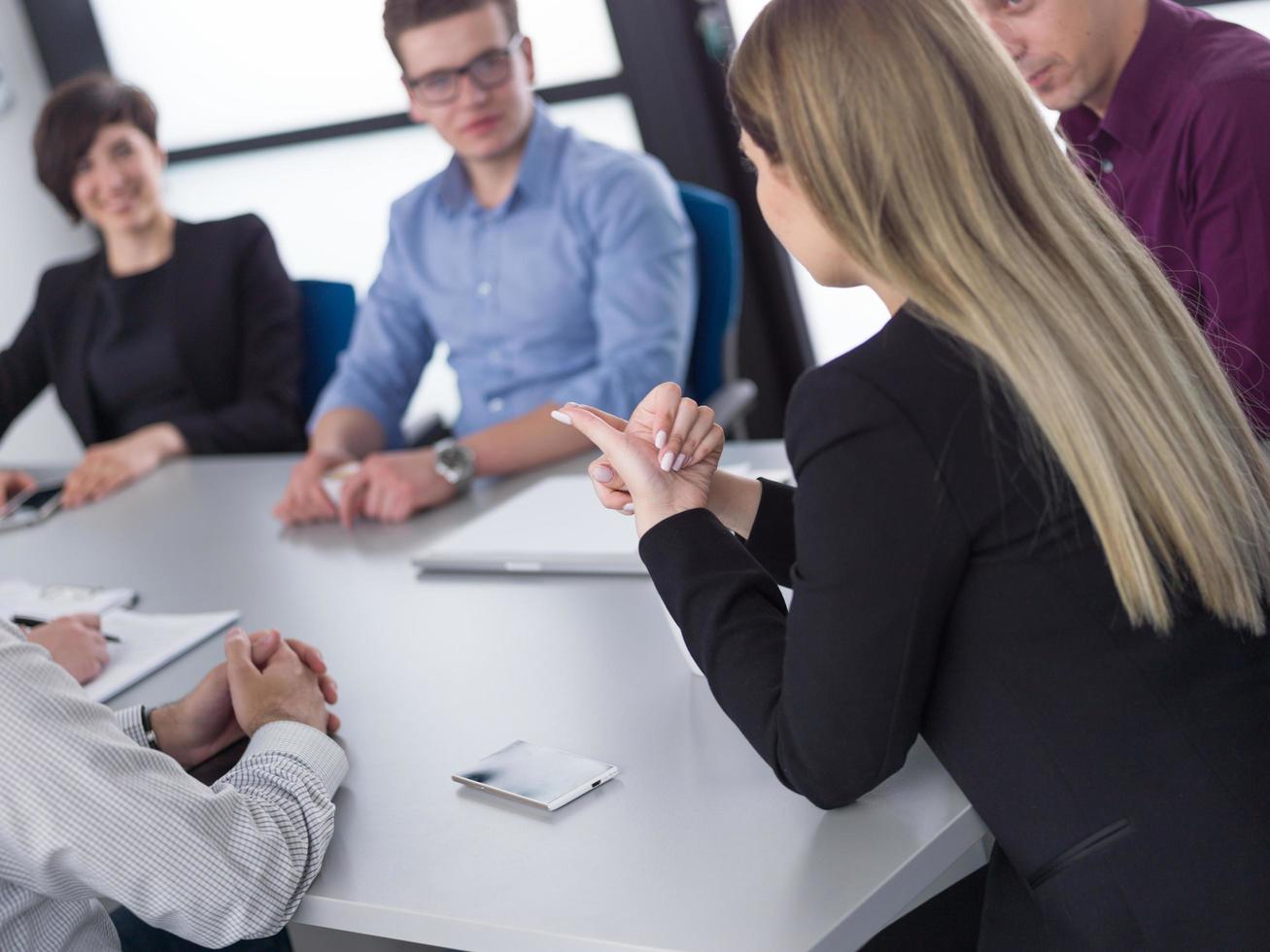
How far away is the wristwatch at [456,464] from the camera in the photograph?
7.02 feet

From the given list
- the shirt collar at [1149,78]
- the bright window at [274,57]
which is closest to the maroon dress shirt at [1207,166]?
the shirt collar at [1149,78]

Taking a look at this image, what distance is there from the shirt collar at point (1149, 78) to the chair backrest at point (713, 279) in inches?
33.4

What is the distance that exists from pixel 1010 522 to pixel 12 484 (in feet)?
7.52

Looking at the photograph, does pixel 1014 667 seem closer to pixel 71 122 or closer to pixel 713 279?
pixel 713 279

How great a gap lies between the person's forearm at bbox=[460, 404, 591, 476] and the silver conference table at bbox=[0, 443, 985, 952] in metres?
0.30

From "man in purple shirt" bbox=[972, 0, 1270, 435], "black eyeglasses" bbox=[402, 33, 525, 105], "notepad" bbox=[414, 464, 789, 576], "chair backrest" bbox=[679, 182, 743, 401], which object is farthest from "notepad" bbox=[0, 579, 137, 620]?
"man in purple shirt" bbox=[972, 0, 1270, 435]

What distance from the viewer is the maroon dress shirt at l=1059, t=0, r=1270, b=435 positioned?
1658 millimetres

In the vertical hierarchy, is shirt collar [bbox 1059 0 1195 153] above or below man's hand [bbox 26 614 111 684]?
above

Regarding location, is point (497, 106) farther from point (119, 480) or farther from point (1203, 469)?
point (1203, 469)

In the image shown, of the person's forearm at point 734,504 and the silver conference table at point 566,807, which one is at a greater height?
the person's forearm at point 734,504

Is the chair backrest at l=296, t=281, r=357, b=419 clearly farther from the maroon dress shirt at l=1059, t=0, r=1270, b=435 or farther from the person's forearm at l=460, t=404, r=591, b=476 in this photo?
the maroon dress shirt at l=1059, t=0, r=1270, b=435

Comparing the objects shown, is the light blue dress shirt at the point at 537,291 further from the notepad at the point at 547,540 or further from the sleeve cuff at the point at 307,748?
the sleeve cuff at the point at 307,748

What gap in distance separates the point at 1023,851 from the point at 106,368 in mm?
2707

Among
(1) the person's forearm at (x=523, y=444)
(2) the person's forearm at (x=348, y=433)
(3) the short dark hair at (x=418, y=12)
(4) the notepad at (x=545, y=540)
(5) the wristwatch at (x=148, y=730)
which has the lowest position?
(2) the person's forearm at (x=348, y=433)
